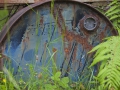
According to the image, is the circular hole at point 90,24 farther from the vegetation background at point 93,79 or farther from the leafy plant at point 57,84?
the leafy plant at point 57,84

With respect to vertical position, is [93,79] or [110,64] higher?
[110,64]

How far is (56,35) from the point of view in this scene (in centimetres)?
406

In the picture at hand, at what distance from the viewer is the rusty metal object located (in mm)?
3887

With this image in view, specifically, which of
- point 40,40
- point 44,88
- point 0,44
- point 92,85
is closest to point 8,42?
point 0,44

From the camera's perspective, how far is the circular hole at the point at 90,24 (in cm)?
416

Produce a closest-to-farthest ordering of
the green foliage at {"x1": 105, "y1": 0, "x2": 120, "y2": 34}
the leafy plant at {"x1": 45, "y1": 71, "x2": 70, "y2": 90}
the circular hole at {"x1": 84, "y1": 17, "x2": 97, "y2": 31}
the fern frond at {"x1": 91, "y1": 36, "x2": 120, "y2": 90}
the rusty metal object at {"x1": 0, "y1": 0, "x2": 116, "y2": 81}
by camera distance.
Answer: the fern frond at {"x1": 91, "y1": 36, "x2": 120, "y2": 90} < the leafy plant at {"x1": 45, "y1": 71, "x2": 70, "y2": 90} < the rusty metal object at {"x1": 0, "y1": 0, "x2": 116, "y2": 81} < the circular hole at {"x1": 84, "y1": 17, "x2": 97, "y2": 31} < the green foliage at {"x1": 105, "y1": 0, "x2": 120, "y2": 34}

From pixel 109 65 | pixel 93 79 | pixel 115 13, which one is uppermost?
pixel 115 13

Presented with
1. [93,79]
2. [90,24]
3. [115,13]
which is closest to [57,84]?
[93,79]

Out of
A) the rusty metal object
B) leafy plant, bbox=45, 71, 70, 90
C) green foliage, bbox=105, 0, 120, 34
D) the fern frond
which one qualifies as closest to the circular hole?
the rusty metal object

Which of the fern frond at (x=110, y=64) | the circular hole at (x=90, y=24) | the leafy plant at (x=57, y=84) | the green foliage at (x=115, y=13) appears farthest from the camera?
the green foliage at (x=115, y=13)

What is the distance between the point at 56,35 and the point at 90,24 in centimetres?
44

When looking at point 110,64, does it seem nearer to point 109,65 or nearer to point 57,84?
point 109,65

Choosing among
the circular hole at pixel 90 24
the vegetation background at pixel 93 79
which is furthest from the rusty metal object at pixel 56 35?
the vegetation background at pixel 93 79

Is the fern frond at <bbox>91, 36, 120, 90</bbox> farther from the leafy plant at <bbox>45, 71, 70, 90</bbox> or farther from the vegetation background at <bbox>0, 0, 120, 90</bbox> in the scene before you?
the leafy plant at <bbox>45, 71, 70, 90</bbox>
